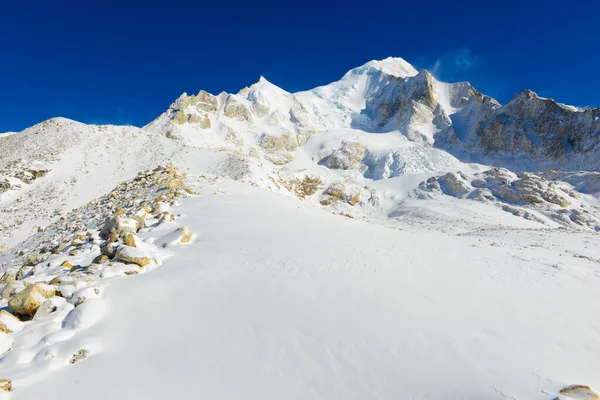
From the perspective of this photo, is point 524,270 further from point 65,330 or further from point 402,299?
point 65,330

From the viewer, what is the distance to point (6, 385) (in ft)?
16.2

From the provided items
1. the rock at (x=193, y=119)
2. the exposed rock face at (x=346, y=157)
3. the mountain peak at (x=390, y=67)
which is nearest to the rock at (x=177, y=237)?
the exposed rock face at (x=346, y=157)

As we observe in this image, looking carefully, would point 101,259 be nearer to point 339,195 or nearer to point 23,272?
point 23,272

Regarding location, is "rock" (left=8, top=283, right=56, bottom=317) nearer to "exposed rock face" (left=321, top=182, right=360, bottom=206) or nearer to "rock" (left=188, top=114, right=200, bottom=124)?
"exposed rock face" (left=321, top=182, right=360, bottom=206)

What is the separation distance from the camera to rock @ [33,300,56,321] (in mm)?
7210

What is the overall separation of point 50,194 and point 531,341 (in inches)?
1801

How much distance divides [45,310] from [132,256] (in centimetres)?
313

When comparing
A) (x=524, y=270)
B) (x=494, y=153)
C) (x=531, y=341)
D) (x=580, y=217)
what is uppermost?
(x=494, y=153)

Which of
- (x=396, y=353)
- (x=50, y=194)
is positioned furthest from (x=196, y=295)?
(x=50, y=194)

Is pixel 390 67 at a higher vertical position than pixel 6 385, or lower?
higher

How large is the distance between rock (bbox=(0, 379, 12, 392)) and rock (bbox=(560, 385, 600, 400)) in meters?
8.91

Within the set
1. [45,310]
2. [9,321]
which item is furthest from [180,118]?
[9,321]

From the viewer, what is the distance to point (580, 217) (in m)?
45.2

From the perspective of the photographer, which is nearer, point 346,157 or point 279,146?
point 346,157
